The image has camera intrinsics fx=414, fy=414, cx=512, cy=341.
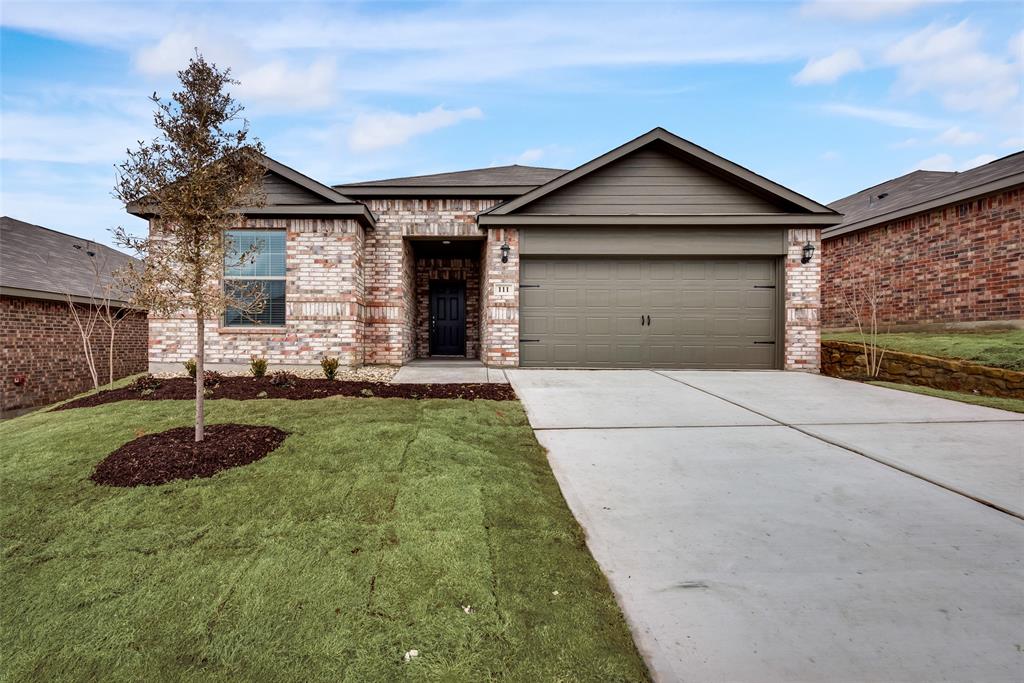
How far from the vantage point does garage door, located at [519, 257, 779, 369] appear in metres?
8.91

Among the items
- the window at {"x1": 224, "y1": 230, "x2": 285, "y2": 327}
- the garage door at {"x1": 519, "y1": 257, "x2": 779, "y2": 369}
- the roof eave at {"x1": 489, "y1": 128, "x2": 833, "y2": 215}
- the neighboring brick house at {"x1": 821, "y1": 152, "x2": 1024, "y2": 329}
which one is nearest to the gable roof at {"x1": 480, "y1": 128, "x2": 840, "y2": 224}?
the roof eave at {"x1": 489, "y1": 128, "x2": 833, "y2": 215}

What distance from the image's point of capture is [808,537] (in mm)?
2428

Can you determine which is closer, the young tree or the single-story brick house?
the young tree

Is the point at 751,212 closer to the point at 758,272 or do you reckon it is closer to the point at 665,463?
the point at 758,272

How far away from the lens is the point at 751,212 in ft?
29.3

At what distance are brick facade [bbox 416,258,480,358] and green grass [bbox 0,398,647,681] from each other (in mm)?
8416

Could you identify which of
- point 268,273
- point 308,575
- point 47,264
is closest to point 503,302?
point 268,273

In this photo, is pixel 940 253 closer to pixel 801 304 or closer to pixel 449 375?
pixel 801 304

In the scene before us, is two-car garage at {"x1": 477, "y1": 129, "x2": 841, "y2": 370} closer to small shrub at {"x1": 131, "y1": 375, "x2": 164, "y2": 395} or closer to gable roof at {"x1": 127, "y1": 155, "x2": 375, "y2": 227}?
gable roof at {"x1": 127, "y1": 155, "x2": 375, "y2": 227}

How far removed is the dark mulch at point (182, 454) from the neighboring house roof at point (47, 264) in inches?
289

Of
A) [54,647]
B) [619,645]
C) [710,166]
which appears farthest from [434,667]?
[710,166]

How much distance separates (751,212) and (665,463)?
25.0 ft

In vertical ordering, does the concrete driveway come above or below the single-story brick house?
below

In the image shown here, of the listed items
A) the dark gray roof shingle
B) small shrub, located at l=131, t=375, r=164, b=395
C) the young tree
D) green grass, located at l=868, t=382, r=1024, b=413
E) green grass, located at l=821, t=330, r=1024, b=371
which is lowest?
green grass, located at l=868, t=382, r=1024, b=413
